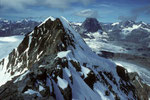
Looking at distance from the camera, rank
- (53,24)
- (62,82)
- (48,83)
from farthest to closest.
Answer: (53,24)
(62,82)
(48,83)

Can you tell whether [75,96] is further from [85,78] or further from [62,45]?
[62,45]

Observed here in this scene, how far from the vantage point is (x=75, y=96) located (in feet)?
92.2

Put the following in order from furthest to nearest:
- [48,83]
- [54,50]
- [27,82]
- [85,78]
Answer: [54,50], [85,78], [48,83], [27,82]

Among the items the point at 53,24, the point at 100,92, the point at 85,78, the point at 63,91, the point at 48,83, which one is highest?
the point at 53,24

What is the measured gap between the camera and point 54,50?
48000 millimetres

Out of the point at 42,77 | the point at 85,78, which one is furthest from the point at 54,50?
the point at 42,77

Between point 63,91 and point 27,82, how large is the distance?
23.1ft

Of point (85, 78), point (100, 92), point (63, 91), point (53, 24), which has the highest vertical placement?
point (53, 24)

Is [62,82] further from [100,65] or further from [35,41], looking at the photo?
[35,41]

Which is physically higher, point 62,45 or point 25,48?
point 62,45

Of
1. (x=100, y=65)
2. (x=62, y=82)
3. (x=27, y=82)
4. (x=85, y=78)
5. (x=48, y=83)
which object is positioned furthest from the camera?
(x=100, y=65)

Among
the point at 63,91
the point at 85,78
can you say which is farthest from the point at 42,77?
the point at 85,78

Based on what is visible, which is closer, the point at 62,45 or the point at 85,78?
the point at 85,78

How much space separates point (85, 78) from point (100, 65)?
60.0ft
